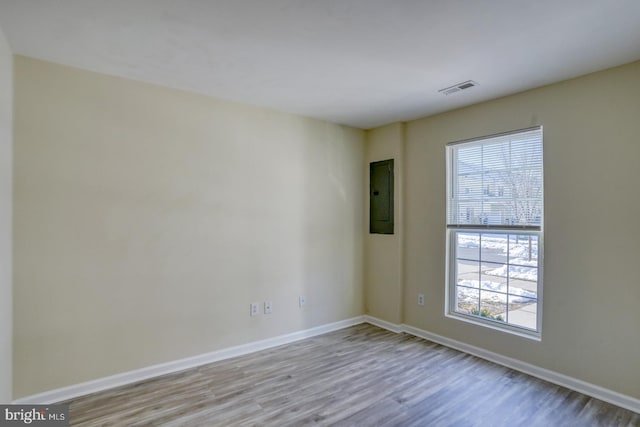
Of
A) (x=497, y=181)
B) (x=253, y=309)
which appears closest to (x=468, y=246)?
(x=497, y=181)

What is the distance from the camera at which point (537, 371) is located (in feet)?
9.24

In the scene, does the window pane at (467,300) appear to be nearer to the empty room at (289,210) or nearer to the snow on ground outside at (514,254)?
the empty room at (289,210)

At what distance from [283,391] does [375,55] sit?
8.60 feet

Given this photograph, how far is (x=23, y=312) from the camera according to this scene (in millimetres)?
2314

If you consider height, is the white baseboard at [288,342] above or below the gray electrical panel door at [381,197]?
below

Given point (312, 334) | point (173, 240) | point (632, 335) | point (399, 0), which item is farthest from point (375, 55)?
point (312, 334)

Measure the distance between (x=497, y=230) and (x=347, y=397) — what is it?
2.05 metres

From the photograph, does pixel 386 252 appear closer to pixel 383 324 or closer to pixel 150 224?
pixel 383 324

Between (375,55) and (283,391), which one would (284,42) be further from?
(283,391)

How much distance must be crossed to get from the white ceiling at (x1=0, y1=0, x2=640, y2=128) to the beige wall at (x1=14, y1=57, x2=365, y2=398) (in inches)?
13.8

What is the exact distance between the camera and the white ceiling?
1791mm

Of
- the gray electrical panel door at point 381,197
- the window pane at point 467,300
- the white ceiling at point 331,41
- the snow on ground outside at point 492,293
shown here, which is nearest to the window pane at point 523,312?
the snow on ground outside at point 492,293

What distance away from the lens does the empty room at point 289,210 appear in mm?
2086

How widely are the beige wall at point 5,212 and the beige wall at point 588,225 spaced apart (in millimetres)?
3790
